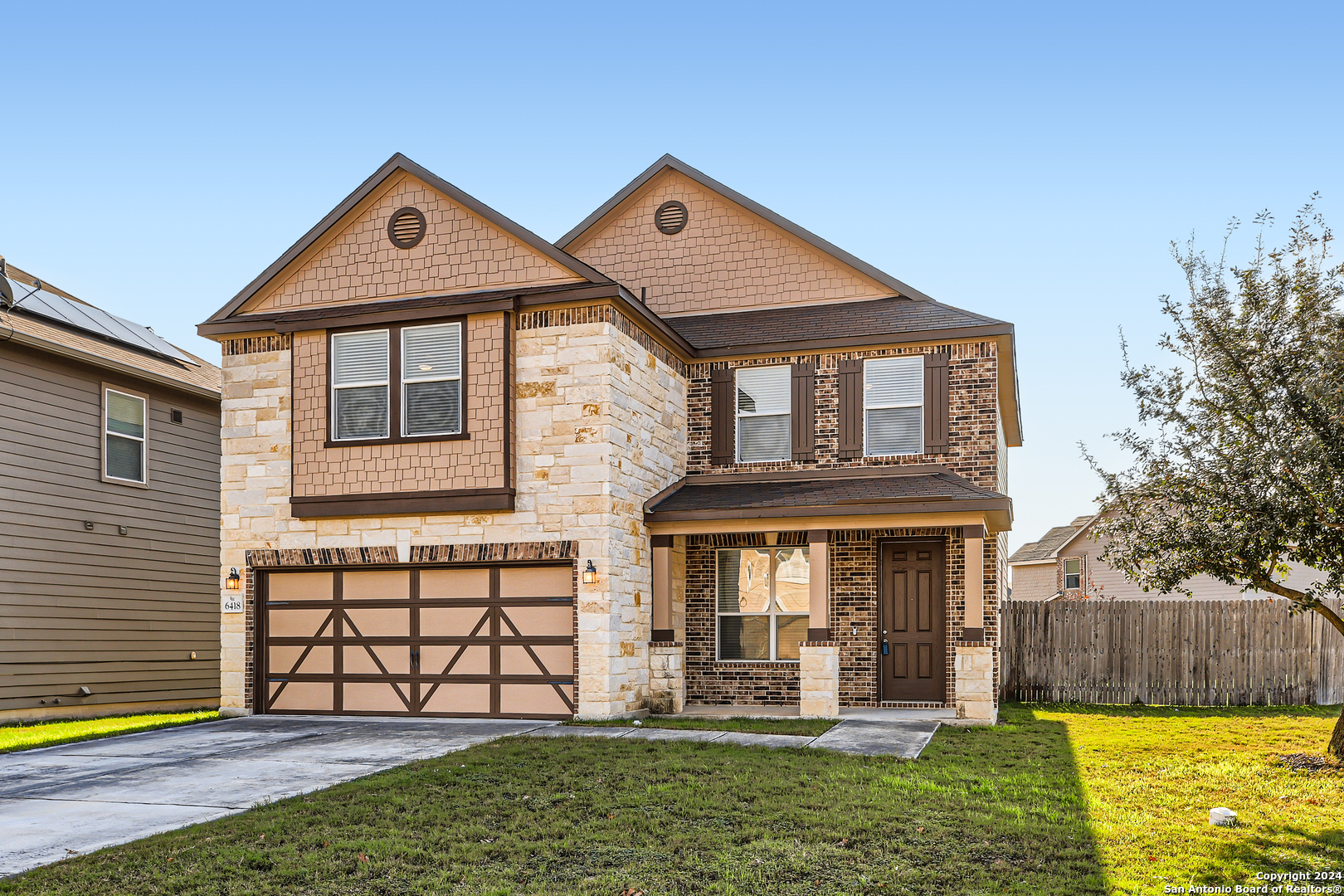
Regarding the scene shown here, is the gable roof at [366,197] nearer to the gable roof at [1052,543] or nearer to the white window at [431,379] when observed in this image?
the white window at [431,379]

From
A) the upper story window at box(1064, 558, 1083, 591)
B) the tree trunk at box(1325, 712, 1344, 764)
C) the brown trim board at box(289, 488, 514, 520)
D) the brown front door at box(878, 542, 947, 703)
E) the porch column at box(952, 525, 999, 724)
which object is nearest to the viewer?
the tree trunk at box(1325, 712, 1344, 764)

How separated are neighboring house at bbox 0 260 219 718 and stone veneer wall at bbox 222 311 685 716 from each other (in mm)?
3141

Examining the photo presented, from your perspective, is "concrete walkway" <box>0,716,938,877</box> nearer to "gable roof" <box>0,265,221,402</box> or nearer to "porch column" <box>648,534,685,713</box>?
"porch column" <box>648,534,685,713</box>

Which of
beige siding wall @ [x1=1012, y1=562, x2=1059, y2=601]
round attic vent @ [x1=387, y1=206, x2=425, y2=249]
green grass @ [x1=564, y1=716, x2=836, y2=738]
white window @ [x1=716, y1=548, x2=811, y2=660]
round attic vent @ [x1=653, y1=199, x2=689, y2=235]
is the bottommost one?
beige siding wall @ [x1=1012, y1=562, x2=1059, y2=601]

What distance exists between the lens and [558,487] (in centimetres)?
1331

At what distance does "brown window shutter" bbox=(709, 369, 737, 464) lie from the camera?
15.9 meters

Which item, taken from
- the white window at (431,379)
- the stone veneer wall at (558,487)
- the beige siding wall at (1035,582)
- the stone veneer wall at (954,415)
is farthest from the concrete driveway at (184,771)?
the beige siding wall at (1035,582)

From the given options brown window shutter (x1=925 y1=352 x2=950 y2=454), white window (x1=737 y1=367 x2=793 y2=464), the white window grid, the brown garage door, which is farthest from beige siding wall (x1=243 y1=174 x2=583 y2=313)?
brown window shutter (x1=925 y1=352 x2=950 y2=454)

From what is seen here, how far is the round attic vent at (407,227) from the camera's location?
46.8 ft

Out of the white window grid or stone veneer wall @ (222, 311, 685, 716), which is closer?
stone veneer wall @ (222, 311, 685, 716)

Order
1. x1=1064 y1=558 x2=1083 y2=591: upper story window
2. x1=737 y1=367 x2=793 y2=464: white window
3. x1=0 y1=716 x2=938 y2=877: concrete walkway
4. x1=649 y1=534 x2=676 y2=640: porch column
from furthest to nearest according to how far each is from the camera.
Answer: x1=1064 y1=558 x2=1083 y2=591: upper story window
x1=737 y1=367 x2=793 y2=464: white window
x1=649 y1=534 x2=676 y2=640: porch column
x1=0 y1=716 x2=938 y2=877: concrete walkway

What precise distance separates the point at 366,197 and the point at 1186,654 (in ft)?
44.0

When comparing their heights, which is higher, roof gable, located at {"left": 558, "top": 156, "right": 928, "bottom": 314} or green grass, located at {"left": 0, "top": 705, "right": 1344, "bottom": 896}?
roof gable, located at {"left": 558, "top": 156, "right": 928, "bottom": 314}

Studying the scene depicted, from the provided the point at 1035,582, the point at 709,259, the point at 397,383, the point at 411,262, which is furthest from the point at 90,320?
the point at 1035,582
